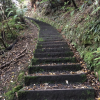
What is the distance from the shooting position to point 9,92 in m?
2.50

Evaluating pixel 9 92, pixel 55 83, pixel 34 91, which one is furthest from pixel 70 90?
pixel 9 92

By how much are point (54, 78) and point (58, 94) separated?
0.53 meters

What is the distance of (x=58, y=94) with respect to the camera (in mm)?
→ 2291

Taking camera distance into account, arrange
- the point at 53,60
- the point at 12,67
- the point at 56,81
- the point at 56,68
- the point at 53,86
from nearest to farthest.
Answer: the point at 53,86, the point at 56,81, the point at 56,68, the point at 53,60, the point at 12,67

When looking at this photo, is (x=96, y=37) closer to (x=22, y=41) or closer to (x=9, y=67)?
(x=9, y=67)

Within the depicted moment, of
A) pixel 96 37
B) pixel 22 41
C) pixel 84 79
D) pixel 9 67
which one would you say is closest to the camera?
pixel 84 79

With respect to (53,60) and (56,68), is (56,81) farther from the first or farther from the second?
(53,60)

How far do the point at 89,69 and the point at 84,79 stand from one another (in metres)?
0.47

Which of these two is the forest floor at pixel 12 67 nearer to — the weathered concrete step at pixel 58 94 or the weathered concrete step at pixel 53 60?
the weathered concrete step at pixel 53 60

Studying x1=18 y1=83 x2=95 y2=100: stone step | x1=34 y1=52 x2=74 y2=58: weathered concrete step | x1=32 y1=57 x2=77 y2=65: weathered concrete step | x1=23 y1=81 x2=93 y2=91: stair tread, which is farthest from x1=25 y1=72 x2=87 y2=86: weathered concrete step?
x1=34 y1=52 x2=74 y2=58: weathered concrete step

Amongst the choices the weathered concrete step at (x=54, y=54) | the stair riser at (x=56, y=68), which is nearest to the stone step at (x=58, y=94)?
the stair riser at (x=56, y=68)

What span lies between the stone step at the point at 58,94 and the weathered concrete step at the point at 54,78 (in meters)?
0.38

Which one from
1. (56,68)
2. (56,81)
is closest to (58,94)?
(56,81)

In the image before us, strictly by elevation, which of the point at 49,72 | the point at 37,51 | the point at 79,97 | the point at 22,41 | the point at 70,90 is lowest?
the point at 79,97
